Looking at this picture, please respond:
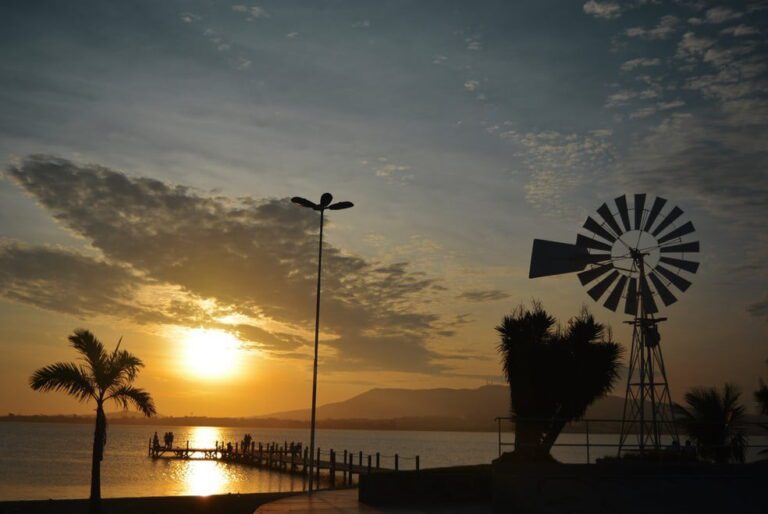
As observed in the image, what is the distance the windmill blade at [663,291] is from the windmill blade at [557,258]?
7.13 ft

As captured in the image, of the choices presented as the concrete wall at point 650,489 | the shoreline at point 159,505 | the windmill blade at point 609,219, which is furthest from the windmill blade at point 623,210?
the shoreline at point 159,505

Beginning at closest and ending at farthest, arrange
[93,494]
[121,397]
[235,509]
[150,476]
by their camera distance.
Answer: [93,494]
[121,397]
[235,509]
[150,476]

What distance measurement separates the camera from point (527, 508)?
69.9ft

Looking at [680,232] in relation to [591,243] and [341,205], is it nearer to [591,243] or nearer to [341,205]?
[591,243]

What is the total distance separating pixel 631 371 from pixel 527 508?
11071mm

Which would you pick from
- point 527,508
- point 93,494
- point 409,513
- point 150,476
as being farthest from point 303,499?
point 150,476

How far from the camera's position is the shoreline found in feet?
114

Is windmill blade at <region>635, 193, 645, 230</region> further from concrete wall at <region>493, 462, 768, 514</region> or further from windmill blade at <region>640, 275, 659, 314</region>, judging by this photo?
concrete wall at <region>493, 462, 768, 514</region>

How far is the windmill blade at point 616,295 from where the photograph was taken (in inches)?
1165

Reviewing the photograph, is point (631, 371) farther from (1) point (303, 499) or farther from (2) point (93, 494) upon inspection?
(2) point (93, 494)

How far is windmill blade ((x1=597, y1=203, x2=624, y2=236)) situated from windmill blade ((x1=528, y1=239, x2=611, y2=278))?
1351 millimetres

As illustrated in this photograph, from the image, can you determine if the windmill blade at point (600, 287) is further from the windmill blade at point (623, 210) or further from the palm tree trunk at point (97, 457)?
the palm tree trunk at point (97, 457)

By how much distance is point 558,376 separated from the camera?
106 ft

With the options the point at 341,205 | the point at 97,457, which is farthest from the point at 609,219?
the point at 97,457
